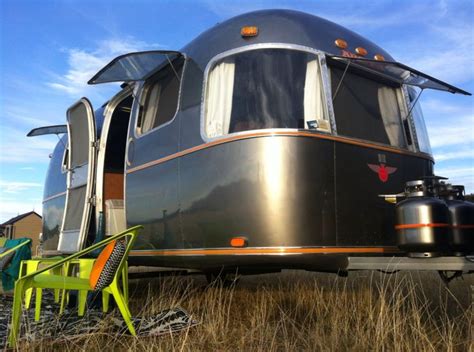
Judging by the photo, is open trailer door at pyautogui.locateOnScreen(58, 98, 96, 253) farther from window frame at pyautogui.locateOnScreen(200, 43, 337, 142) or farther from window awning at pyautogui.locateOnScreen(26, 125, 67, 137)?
window frame at pyautogui.locateOnScreen(200, 43, 337, 142)

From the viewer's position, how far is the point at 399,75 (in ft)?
A: 15.0

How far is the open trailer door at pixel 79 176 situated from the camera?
5.96 meters

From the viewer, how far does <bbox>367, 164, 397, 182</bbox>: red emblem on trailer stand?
4.07 meters

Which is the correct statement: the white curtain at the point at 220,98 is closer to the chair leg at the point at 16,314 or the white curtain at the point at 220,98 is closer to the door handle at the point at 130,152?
the door handle at the point at 130,152

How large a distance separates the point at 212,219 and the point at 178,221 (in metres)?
0.52

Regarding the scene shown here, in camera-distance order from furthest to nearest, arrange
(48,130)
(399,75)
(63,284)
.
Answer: (48,130) → (399,75) → (63,284)

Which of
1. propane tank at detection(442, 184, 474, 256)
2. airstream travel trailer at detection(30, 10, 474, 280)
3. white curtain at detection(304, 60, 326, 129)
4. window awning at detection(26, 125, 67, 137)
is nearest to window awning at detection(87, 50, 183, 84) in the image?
airstream travel trailer at detection(30, 10, 474, 280)

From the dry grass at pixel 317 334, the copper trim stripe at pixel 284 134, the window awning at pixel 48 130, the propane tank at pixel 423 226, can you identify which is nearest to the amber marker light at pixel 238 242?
the dry grass at pixel 317 334

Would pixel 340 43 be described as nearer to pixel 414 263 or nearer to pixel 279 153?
pixel 279 153

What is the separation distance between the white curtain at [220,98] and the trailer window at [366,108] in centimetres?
90

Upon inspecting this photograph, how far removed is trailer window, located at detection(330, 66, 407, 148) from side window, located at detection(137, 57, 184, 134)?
156 cm

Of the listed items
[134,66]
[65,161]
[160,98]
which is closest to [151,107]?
[160,98]

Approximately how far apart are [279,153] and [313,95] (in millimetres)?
678

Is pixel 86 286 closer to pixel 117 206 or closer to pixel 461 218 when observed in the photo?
pixel 117 206
